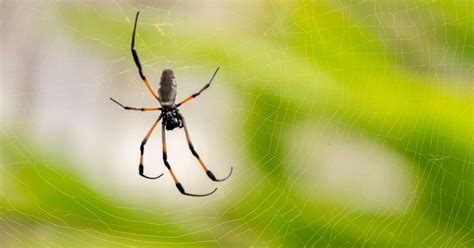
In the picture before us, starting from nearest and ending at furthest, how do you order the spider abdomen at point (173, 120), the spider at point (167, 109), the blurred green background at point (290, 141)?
the blurred green background at point (290, 141) → the spider at point (167, 109) → the spider abdomen at point (173, 120)

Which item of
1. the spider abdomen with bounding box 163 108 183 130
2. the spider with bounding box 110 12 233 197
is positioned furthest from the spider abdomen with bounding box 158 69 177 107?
the spider abdomen with bounding box 163 108 183 130

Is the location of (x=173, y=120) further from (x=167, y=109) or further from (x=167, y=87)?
(x=167, y=87)

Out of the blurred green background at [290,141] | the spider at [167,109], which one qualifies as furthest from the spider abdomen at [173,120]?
the blurred green background at [290,141]

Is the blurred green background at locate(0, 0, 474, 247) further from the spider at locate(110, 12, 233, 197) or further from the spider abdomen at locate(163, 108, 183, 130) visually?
the spider abdomen at locate(163, 108, 183, 130)

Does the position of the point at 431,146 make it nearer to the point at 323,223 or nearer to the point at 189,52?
the point at 323,223

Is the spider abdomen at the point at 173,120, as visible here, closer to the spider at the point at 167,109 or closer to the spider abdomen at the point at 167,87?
the spider at the point at 167,109

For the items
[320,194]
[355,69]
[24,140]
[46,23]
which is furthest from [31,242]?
[355,69]

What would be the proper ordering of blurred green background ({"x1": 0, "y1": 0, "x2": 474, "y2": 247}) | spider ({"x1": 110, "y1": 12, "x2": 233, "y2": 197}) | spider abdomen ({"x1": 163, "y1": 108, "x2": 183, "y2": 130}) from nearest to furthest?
blurred green background ({"x1": 0, "y1": 0, "x2": 474, "y2": 247}) < spider ({"x1": 110, "y1": 12, "x2": 233, "y2": 197}) < spider abdomen ({"x1": 163, "y1": 108, "x2": 183, "y2": 130})

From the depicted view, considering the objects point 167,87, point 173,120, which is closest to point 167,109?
point 173,120
